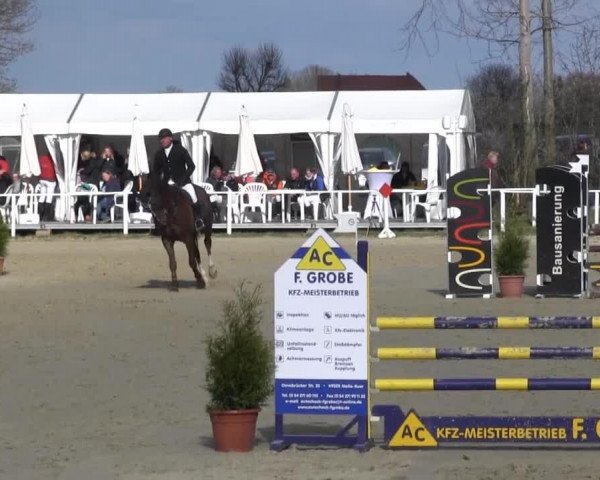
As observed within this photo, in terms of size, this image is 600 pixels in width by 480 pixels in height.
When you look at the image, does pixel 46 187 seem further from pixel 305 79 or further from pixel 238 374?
pixel 305 79

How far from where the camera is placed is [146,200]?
19.2m

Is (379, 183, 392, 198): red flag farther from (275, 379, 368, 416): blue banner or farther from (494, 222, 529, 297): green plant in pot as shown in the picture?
(275, 379, 368, 416): blue banner

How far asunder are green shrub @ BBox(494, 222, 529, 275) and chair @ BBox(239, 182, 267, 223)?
12.3 m

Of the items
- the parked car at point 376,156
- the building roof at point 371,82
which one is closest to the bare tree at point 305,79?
the building roof at point 371,82

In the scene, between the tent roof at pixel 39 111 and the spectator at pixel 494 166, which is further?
the tent roof at pixel 39 111

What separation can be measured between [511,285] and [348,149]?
1309 centimetres

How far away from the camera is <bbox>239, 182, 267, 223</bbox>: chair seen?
101ft

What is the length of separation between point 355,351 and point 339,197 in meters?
21.5

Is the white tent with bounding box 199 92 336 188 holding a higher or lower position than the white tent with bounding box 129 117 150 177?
higher

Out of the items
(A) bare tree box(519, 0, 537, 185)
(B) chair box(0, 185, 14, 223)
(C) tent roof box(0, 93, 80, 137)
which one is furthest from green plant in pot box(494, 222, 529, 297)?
(C) tent roof box(0, 93, 80, 137)

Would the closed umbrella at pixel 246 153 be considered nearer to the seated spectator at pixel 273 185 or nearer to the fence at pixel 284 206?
the seated spectator at pixel 273 185

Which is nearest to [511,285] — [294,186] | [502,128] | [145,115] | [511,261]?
[511,261]

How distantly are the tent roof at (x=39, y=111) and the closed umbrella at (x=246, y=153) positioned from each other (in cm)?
418

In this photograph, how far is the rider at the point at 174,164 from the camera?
64.3 ft
